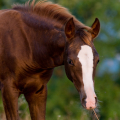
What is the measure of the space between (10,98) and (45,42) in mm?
875

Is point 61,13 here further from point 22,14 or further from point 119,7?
point 119,7

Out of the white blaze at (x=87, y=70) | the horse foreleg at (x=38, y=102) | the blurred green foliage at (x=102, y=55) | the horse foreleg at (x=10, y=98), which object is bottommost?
the blurred green foliage at (x=102, y=55)

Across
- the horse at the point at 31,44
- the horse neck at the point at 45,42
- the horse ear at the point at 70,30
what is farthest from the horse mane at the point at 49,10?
the horse ear at the point at 70,30

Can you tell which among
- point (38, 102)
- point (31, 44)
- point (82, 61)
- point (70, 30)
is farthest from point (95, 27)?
point (38, 102)

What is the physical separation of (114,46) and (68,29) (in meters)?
14.6

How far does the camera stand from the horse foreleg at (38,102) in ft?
14.9

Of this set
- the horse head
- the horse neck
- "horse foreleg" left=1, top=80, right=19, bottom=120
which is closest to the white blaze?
the horse head

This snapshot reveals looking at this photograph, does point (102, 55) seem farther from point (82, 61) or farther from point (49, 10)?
point (82, 61)

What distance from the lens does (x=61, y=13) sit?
419 cm

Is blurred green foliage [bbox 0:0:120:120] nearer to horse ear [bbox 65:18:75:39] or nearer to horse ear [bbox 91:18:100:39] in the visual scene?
horse ear [bbox 91:18:100:39]

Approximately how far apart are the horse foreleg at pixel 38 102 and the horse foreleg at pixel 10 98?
1.33 feet

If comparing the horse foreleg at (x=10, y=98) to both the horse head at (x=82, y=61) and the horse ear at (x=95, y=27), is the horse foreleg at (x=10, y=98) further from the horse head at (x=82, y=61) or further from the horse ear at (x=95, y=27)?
the horse ear at (x=95, y=27)

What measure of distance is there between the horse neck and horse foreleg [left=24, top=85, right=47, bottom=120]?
476 millimetres

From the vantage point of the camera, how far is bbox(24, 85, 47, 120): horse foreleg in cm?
453
